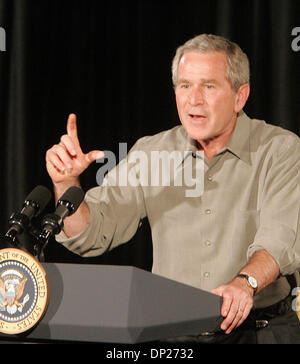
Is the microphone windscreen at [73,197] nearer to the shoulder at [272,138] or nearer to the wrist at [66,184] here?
the wrist at [66,184]

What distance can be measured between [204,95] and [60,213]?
1.01 metres

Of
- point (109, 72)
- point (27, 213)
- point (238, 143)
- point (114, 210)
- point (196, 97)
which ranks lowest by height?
point (114, 210)

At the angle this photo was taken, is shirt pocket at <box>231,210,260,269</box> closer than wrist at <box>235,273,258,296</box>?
No

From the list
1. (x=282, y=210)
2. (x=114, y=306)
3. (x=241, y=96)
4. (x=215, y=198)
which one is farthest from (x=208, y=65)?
(x=114, y=306)

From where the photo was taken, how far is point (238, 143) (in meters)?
2.39

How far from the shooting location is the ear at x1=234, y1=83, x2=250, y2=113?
7.95ft

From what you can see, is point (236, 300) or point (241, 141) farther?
point (241, 141)

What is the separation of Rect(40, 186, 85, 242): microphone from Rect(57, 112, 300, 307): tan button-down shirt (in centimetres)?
62

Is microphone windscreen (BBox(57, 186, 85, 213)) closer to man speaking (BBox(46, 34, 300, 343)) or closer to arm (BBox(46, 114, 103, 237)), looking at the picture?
arm (BBox(46, 114, 103, 237))

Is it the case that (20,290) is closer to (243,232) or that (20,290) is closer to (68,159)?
(68,159)

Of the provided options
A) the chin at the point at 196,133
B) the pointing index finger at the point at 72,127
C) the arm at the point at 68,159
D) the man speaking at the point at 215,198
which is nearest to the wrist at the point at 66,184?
the arm at the point at 68,159

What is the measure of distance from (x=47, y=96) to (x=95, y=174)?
0.44m

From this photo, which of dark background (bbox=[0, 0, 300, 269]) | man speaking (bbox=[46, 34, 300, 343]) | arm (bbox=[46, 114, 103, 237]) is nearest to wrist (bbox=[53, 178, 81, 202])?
arm (bbox=[46, 114, 103, 237])
